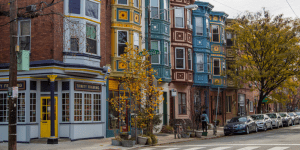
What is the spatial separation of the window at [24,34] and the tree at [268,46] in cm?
2120

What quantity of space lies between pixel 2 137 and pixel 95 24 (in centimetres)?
784

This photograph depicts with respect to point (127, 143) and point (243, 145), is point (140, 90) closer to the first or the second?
point (127, 143)

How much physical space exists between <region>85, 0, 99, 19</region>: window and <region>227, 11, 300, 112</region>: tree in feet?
58.1

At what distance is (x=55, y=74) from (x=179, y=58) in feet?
44.6

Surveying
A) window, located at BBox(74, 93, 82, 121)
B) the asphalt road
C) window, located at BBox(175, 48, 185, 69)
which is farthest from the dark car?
window, located at BBox(74, 93, 82, 121)

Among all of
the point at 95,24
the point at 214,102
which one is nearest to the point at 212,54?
the point at 214,102

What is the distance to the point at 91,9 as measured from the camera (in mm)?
21281

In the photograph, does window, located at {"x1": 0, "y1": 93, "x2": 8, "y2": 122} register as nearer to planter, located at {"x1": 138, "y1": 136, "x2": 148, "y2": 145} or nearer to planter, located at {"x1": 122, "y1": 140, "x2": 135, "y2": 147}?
planter, located at {"x1": 122, "y1": 140, "x2": 135, "y2": 147}

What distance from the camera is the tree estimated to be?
34.3 meters

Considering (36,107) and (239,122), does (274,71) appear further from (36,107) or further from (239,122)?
(36,107)

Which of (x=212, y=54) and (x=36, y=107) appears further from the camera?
(x=212, y=54)

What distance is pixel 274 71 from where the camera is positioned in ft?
115

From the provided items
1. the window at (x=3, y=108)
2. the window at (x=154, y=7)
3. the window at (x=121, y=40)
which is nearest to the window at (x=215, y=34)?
the window at (x=154, y=7)

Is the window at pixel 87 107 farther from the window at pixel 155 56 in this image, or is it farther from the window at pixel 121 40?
the window at pixel 155 56
